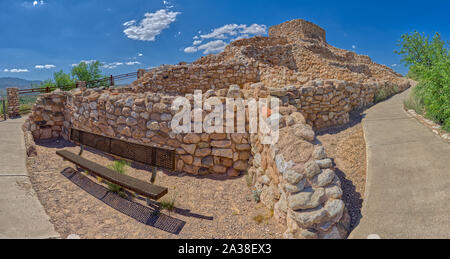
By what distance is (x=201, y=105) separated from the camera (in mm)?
4320

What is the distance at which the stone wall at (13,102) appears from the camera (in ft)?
37.0

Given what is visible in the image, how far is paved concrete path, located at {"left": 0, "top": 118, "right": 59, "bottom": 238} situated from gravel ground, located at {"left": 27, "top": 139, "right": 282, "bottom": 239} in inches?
6.0

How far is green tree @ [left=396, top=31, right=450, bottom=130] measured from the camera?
4.37 m

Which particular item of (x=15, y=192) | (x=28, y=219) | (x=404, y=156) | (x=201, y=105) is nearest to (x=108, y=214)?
(x=28, y=219)

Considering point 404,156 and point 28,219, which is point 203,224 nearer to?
point 28,219

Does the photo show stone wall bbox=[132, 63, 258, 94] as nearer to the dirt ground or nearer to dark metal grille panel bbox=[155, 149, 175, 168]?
the dirt ground

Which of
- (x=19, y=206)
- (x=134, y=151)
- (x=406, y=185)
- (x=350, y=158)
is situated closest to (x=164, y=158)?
(x=134, y=151)

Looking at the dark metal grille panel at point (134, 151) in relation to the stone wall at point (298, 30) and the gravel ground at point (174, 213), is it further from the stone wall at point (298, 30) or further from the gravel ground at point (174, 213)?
the stone wall at point (298, 30)

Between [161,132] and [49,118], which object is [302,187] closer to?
[161,132]

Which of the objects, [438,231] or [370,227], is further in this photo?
[370,227]

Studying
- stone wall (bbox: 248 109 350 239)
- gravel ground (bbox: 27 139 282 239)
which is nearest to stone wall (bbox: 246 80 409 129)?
stone wall (bbox: 248 109 350 239)

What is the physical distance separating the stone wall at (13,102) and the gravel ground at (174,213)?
9.39 m
